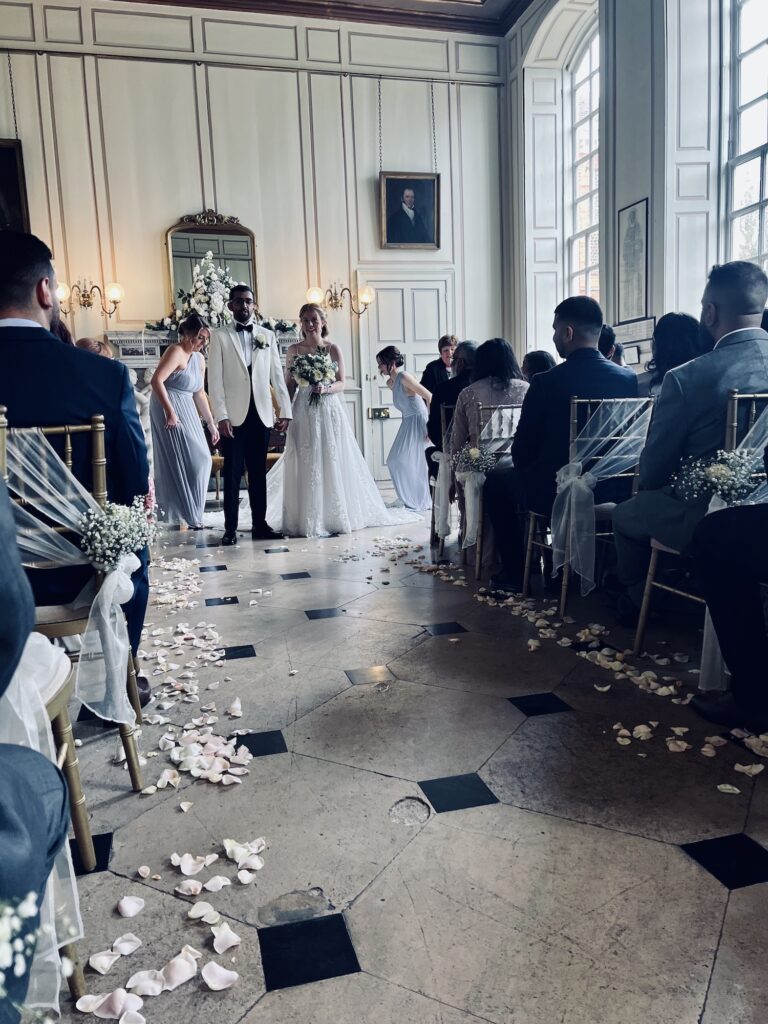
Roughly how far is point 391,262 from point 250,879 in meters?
8.51

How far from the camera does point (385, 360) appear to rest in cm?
661

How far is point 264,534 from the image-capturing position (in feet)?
18.4

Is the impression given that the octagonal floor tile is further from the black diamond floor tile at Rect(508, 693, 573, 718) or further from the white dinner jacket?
the white dinner jacket

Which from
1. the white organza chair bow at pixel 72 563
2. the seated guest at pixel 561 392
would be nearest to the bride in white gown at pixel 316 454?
the seated guest at pixel 561 392

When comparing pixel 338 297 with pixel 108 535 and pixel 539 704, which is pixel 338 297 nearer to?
pixel 539 704

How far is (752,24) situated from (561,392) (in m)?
4.83

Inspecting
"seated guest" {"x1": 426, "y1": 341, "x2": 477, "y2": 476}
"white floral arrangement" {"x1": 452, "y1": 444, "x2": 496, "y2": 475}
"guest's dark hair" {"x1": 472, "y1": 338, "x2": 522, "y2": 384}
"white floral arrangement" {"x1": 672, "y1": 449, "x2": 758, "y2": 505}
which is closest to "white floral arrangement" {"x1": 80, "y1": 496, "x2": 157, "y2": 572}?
"white floral arrangement" {"x1": 672, "y1": 449, "x2": 758, "y2": 505}

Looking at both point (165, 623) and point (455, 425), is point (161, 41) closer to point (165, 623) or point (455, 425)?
point (455, 425)

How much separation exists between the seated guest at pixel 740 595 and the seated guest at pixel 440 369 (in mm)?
3737

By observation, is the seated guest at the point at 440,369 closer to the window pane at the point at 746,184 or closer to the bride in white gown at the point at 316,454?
the bride in white gown at the point at 316,454

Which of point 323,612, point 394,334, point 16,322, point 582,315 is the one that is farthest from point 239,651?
point 394,334

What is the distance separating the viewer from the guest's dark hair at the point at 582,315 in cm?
326

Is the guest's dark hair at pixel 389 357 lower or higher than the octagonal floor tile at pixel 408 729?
higher

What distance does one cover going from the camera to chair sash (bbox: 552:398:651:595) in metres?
3.08
